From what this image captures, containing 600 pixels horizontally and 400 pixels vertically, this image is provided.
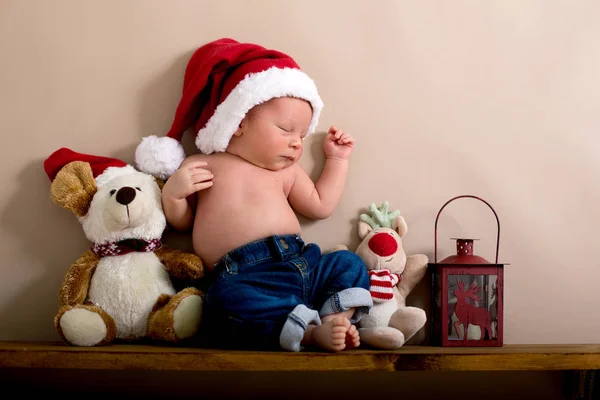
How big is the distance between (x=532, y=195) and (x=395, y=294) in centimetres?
44

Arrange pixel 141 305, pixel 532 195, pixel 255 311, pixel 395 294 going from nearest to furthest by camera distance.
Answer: pixel 255 311, pixel 141 305, pixel 395 294, pixel 532 195

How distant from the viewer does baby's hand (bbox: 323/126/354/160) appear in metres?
1.40

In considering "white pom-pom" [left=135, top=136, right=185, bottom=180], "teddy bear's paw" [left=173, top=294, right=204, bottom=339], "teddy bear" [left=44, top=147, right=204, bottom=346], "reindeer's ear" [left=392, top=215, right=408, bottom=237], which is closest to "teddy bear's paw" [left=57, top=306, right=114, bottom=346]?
"teddy bear" [left=44, top=147, right=204, bottom=346]

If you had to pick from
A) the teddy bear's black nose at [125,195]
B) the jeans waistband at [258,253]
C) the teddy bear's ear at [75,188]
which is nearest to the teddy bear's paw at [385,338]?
the jeans waistband at [258,253]

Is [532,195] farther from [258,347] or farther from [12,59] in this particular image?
[12,59]

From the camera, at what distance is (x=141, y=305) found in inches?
49.0

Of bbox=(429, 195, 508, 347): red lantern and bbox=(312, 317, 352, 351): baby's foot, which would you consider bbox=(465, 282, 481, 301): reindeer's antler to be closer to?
bbox=(429, 195, 508, 347): red lantern

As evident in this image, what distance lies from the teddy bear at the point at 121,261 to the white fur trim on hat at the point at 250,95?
185mm

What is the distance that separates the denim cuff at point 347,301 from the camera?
1.18 meters

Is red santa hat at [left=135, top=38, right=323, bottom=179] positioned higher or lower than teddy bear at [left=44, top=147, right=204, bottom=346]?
higher

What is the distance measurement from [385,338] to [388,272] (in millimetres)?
197

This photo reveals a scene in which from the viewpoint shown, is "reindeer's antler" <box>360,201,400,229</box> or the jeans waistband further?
"reindeer's antler" <box>360,201,400,229</box>

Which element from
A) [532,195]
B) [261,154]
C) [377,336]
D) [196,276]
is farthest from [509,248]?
[196,276]

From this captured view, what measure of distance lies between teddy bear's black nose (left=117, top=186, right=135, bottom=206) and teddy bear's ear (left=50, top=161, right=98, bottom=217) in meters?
0.09
